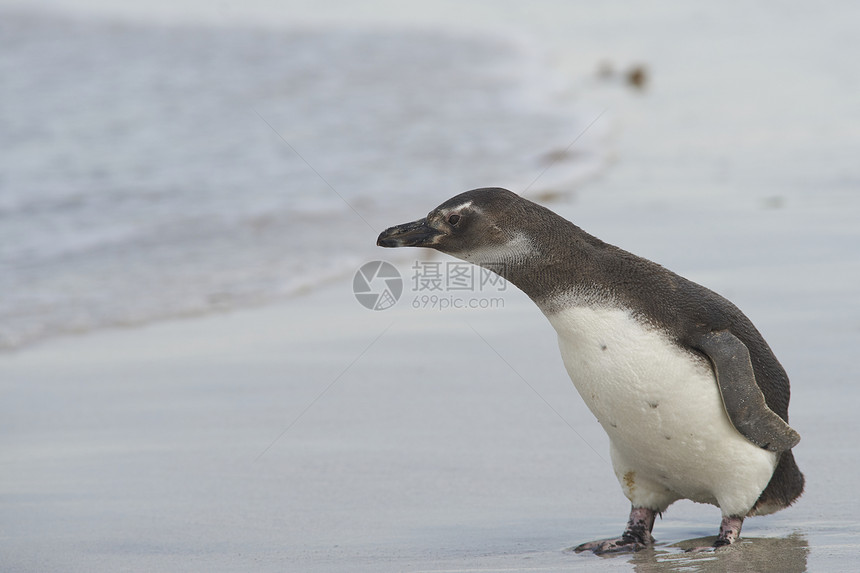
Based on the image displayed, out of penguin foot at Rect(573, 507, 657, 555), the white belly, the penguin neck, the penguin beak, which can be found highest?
the penguin beak

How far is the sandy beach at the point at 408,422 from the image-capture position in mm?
3898

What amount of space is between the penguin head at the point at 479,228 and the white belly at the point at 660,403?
271 millimetres

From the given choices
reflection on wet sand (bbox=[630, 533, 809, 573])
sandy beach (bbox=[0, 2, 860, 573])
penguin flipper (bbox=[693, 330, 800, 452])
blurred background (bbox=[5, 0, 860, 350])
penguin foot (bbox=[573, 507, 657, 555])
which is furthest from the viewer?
blurred background (bbox=[5, 0, 860, 350])

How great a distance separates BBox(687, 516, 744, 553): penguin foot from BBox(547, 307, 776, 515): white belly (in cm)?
3

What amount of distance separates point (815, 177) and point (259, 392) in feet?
17.3

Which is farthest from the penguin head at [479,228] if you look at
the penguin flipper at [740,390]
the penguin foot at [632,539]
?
the penguin foot at [632,539]

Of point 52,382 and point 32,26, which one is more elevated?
point 32,26

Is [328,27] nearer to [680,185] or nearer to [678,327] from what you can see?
[680,185]

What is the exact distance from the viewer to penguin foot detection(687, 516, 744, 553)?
3.72 m

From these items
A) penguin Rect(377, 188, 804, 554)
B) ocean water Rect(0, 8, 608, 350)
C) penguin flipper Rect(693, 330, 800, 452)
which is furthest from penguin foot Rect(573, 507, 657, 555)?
ocean water Rect(0, 8, 608, 350)

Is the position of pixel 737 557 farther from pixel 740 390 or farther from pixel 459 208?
pixel 459 208

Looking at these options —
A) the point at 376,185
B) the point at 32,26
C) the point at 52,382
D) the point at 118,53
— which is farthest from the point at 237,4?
the point at 52,382

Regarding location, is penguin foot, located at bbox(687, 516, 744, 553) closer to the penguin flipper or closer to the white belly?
the white belly

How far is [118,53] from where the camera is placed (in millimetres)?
18375
